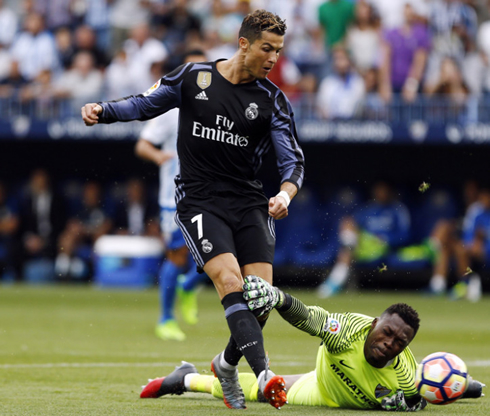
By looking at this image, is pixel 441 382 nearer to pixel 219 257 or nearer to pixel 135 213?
pixel 219 257

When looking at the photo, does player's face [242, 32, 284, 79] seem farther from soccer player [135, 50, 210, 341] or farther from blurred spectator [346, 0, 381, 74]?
blurred spectator [346, 0, 381, 74]

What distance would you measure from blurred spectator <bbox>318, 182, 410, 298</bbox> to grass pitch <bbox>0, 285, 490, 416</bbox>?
76 cm

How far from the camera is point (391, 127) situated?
16.5 metres

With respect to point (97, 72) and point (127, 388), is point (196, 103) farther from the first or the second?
point (97, 72)

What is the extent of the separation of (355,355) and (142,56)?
12.3 meters

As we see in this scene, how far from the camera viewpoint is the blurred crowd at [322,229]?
1698 cm

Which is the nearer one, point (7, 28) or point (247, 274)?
point (247, 274)

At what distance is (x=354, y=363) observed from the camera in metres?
5.61

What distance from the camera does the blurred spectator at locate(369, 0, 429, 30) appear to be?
16609 millimetres

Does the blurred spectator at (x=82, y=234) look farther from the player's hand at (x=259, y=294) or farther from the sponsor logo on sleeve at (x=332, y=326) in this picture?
the player's hand at (x=259, y=294)

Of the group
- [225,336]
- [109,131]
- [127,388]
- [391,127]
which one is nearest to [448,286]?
[391,127]

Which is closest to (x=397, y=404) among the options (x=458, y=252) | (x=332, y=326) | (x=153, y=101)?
(x=332, y=326)

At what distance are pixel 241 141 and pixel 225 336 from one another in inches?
186

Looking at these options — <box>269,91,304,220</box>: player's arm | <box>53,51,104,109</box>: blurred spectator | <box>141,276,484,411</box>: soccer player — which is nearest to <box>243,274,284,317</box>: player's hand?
<box>141,276,484,411</box>: soccer player
